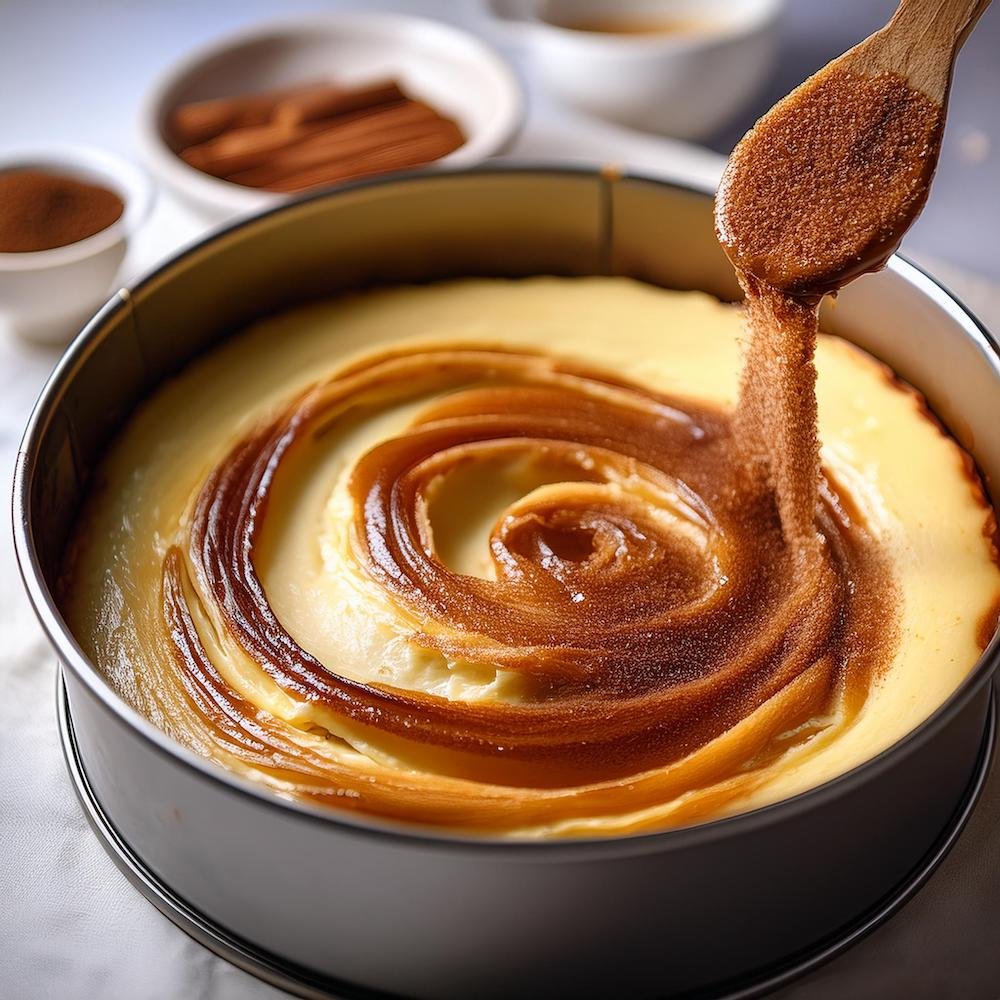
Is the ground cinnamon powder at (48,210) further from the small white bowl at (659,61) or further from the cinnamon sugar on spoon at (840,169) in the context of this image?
the cinnamon sugar on spoon at (840,169)

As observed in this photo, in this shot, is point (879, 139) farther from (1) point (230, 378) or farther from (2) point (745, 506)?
(1) point (230, 378)

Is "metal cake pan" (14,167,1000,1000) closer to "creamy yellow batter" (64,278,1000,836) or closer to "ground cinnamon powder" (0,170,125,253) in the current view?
"creamy yellow batter" (64,278,1000,836)

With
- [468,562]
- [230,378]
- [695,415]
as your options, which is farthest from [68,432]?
[695,415]

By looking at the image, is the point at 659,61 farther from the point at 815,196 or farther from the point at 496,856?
the point at 496,856

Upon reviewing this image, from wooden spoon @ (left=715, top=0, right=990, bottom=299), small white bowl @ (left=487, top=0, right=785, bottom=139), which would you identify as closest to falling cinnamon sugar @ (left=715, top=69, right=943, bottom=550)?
wooden spoon @ (left=715, top=0, right=990, bottom=299)

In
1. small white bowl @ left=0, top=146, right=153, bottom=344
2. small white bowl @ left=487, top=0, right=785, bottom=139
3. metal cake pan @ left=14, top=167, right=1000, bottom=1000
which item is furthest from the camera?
small white bowl @ left=487, top=0, right=785, bottom=139

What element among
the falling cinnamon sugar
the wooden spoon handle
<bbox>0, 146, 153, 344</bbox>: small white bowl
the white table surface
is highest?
the wooden spoon handle
